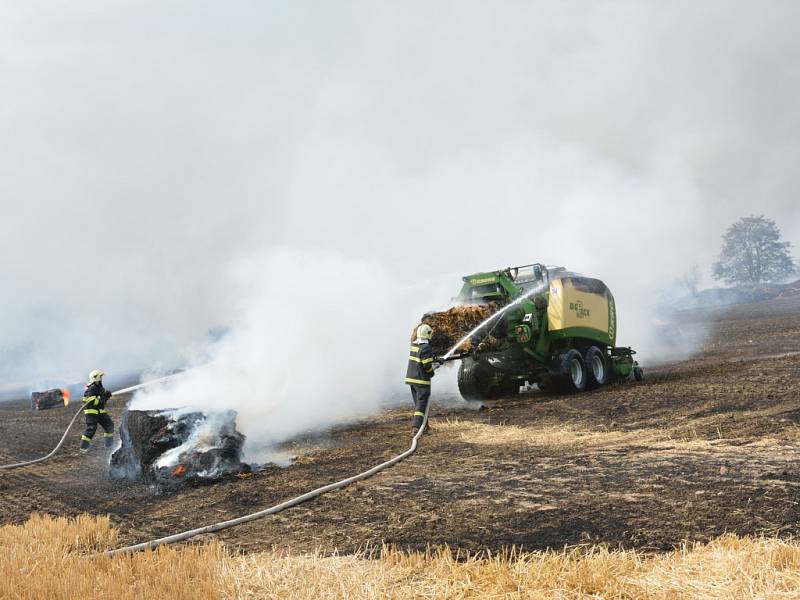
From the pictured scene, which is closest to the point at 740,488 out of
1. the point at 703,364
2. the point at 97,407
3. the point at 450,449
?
the point at 450,449

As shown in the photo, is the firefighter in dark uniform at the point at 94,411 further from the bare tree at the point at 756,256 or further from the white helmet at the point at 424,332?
the bare tree at the point at 756,256

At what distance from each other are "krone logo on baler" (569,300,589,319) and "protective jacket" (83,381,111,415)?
33.1ft

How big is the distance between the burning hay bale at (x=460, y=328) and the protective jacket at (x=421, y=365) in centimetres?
191

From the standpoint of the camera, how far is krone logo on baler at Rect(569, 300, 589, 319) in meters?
15.3

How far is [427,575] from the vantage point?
14.9 ft

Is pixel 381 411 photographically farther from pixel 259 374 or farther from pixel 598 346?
pixel 598 346

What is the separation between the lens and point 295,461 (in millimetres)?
10172

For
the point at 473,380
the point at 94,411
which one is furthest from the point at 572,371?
the point at 94,411

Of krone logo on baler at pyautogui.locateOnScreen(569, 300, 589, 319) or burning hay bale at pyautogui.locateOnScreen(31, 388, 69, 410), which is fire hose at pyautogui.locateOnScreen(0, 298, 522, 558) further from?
burning hay bale at pyautogui.locateOnScreen(31, 388, 69, 410)

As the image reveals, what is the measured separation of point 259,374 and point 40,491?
4.47 m

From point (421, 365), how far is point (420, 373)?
142 mm

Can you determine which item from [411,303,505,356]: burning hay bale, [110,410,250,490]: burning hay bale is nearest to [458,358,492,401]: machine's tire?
[411,303,505,356]: burning hay bale

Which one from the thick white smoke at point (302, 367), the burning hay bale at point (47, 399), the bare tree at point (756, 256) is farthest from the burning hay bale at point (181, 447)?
the bare tree at point (756, 256)

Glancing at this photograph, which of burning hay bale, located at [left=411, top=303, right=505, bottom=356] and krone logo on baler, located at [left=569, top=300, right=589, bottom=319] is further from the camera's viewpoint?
krone logo on baler, located at [left=569, top=300, right=589, bottom=319]
